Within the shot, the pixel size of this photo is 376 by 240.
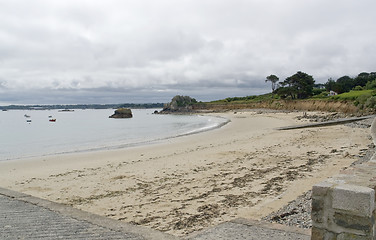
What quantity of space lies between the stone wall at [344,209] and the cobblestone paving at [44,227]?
243 centimetres

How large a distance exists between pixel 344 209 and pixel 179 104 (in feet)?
372

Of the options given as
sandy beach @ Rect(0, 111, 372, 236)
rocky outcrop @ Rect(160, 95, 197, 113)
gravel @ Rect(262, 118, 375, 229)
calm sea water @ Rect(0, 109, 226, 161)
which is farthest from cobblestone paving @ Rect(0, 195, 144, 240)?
rocky outcrop @ Rect(160, 95, 197, 113)

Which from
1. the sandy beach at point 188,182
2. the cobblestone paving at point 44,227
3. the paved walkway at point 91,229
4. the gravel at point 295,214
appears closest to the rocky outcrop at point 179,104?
the sandy beach at point 188,182

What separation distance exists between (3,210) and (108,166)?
6.63 metres

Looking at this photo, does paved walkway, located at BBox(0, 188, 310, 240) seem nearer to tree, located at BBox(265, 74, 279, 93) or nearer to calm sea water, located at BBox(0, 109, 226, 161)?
calm sea water, located at BBox(0, 109, 226, 161)

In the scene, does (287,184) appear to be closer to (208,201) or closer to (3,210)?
(208,201)

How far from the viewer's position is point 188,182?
28.0ft

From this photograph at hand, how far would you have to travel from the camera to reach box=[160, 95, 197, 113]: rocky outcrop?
112869 mm

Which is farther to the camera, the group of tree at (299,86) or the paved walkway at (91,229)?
the group of tree at (299,86)

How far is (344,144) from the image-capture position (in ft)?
43.2

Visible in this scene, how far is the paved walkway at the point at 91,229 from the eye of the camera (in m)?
4.17

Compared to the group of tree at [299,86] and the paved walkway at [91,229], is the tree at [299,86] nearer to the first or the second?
the group of tree at [299,86]

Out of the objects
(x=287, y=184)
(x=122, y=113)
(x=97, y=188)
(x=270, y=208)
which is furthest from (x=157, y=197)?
(x=122, y=113)

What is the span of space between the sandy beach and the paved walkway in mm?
686
